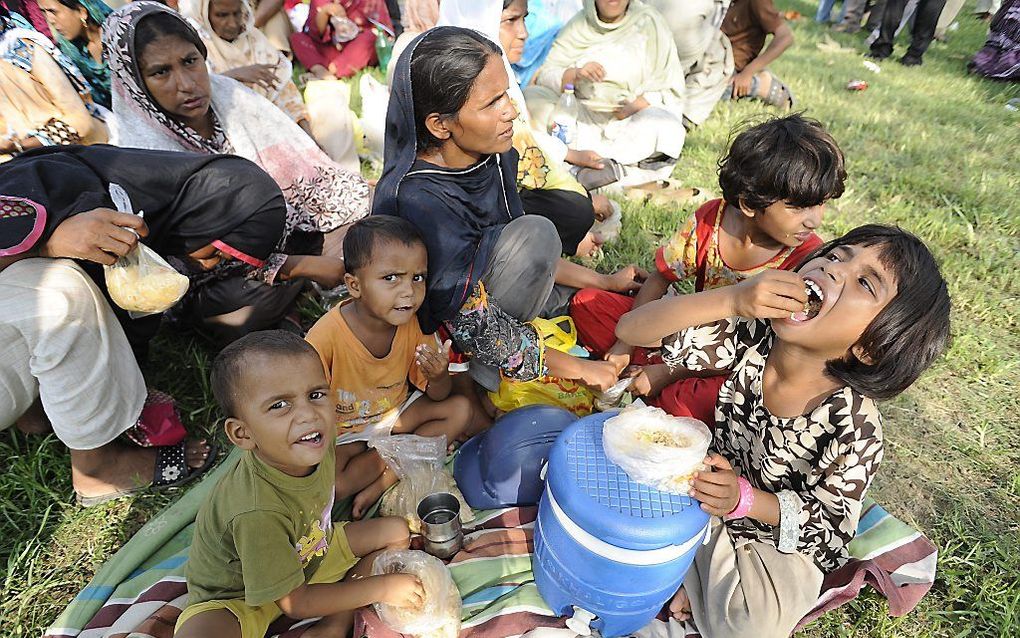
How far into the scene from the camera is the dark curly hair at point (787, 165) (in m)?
2.19

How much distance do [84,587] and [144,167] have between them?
5.13ft

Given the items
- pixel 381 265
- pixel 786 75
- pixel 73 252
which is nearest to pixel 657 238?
pixel 381 265

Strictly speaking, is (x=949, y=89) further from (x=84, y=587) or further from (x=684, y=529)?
(x=84, y=587)

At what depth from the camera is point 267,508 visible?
163 cm

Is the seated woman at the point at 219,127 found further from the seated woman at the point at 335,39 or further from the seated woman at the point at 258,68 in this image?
the seated woman at the point at 335,39

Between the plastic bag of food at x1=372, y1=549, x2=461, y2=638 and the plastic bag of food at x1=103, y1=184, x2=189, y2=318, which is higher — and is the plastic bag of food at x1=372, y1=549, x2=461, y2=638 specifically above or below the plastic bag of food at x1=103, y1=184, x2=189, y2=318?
below

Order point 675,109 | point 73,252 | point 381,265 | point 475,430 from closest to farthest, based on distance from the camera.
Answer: point 73,252, point 381,265, point 475,430, point 675,109

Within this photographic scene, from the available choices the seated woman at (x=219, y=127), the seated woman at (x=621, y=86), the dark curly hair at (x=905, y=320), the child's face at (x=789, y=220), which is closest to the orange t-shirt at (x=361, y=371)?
the seated woman at (x=219, y=127)

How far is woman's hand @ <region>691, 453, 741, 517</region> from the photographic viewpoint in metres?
1.68

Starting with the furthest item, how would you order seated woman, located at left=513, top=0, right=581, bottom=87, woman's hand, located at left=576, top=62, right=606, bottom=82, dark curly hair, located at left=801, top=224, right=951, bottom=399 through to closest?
1. seated woman, located at left=513, top=0, right=581, bottom=87
2. woman's hand, located at left=576, top=62, right=606, bottom=82
3. dark curly hair, located at left=801, top=224, right=951, bottom=399

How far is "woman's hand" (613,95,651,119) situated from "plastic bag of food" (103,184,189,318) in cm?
370

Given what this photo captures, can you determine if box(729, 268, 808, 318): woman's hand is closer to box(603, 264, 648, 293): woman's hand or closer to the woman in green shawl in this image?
box(603, 264, 648, 293): woman's hand

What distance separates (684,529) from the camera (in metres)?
1.66

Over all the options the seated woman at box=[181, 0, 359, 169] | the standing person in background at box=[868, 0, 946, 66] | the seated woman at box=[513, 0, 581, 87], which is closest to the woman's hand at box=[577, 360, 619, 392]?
the seated woman at box=[181, 0, 359, 169]
